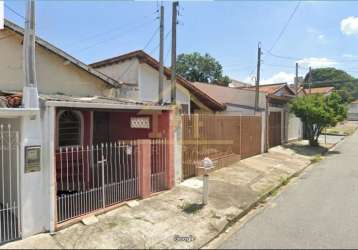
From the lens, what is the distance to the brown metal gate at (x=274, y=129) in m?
19.4

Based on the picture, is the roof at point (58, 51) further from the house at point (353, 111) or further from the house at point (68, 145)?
the house at point (353, 111)

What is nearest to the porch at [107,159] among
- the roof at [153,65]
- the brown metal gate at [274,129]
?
the roof at [153,65]

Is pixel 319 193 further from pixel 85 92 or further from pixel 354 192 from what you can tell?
pixel 85 92

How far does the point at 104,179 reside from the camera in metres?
8.19

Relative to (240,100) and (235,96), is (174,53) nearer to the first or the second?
(240,100)

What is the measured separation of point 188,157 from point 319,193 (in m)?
4.00

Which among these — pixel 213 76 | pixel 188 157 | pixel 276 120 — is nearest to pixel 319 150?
pixel 276 120

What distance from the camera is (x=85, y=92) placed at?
11.5m

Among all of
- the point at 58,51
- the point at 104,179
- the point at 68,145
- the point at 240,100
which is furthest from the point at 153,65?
the point at 104,179

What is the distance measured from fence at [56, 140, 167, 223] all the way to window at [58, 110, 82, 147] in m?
1.14

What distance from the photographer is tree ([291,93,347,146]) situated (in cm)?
1933

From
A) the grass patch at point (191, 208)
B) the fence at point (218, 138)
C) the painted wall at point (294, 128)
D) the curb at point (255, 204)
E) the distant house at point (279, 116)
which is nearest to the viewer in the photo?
the curb at point (255, 204)

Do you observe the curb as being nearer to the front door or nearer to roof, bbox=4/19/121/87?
the front door

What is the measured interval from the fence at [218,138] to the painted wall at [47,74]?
3.86 meters
